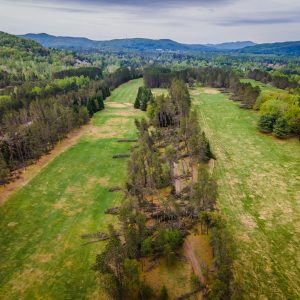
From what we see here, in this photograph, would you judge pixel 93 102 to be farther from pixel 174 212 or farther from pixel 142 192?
pixel 174 212

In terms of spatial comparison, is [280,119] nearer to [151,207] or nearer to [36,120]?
[151,207]

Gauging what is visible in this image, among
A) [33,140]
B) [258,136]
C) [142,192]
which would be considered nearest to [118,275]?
[142,192]

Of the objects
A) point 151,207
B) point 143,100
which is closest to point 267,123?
point 143,100

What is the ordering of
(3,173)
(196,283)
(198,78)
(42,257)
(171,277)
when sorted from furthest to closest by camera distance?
(198,78)
(3,173)
(42,257)
(171,277)
(196,283)

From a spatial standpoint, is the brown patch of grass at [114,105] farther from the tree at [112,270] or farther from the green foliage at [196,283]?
the green foliage at [196,283]

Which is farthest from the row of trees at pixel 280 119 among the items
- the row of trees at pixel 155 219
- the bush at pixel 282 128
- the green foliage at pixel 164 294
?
the green foliage at pixel 164 294

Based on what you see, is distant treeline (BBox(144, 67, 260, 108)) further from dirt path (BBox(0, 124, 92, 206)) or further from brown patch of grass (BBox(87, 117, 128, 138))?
dirt path (BBox(0, 124, 92, 206))
